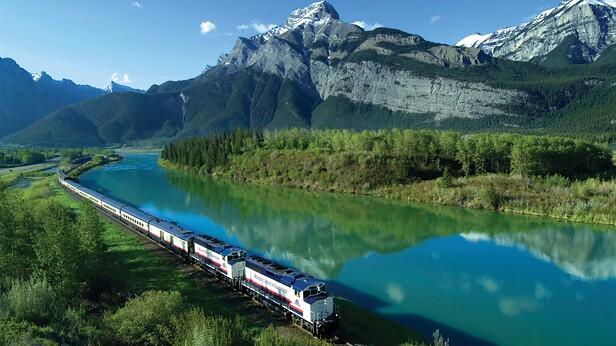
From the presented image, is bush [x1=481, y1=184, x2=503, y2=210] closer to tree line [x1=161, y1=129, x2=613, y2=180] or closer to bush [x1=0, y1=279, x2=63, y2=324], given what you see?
tree line [x1=161, y1=129, x2=613, y2=180]

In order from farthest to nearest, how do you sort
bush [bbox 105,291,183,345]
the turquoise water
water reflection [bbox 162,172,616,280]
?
water reflection [bbox 162,172,616,280] → the turquoise water → bush [bbox 105,291,183,345]

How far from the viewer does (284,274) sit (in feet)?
105

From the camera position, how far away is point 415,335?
2930 cm

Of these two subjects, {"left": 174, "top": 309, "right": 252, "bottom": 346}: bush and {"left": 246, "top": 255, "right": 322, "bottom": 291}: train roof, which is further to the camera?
{"left": 246, "top": 255, "right": 322, "bottom": 291}: train roof

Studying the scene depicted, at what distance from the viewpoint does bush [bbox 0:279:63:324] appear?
70.2 feet

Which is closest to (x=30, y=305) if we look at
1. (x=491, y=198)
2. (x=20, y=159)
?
(x=491, y=198)

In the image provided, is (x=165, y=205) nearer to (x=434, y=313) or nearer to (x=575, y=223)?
(x=434, y=313)

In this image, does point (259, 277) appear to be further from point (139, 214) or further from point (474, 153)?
point (474, 153)

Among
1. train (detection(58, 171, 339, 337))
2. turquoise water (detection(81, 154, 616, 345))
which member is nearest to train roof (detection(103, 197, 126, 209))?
turquoise water (detection(81, 154, 616, 345))

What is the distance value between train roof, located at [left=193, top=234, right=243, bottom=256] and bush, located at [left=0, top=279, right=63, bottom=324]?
1507cm

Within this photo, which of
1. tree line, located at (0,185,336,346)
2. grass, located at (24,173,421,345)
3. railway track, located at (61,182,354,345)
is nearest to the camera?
tree line, located at (0,185,336,346)

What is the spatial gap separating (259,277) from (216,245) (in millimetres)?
8356

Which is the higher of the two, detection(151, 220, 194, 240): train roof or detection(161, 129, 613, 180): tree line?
detection(161, 129, 613, 180): tree line

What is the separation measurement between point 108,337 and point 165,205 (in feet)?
217
